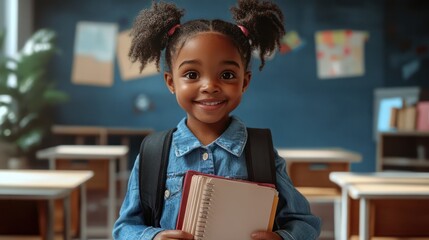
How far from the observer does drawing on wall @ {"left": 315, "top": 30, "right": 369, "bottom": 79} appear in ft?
19.6

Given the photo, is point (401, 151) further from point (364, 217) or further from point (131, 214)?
point (131, 214)

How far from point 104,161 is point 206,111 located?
2491 millimetres

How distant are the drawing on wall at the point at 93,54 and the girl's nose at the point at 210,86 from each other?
16.8 ft

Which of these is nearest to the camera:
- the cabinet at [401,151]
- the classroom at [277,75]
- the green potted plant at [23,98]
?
the green potted plant at [23,98]

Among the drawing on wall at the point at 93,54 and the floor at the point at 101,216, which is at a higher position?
the drawing on wall at the point at 93,54

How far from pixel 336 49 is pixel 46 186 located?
4.75m

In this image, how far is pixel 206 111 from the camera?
2.89 ft

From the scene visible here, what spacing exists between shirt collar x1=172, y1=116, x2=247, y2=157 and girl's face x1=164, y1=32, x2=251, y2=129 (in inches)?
1.6

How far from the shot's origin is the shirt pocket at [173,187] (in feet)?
2.95

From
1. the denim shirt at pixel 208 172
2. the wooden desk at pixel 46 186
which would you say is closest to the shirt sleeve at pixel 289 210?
the denim shirt at pixel 208 172

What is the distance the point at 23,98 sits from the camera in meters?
4.69

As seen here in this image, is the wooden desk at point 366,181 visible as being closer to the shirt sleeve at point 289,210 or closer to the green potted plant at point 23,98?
the shirt sleeve at point 289,210

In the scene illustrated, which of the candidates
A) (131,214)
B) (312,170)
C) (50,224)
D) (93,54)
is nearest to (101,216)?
(93,54)

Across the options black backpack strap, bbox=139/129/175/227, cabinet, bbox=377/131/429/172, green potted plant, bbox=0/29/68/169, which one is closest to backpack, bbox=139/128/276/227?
black backpack strap, bbox=139/129/175/227
